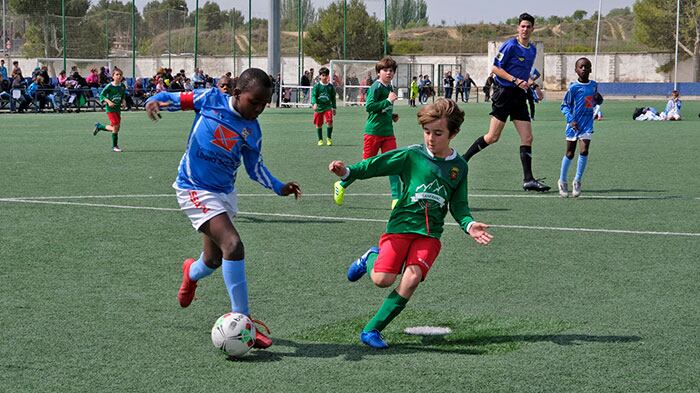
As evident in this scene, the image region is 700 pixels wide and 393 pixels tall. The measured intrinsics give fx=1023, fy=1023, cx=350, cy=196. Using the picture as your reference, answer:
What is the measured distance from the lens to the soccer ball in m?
5.82

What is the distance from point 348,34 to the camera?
77.1 metres

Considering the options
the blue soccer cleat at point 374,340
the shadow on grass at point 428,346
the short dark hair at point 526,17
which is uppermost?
the short dark hair at point 526,17

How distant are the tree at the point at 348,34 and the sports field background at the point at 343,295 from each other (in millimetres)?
58499

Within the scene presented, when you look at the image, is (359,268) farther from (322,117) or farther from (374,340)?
(322,117)

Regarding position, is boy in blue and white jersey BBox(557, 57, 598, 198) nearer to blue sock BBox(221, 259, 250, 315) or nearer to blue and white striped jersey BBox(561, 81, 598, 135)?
blue and white striped jersey BBox(561, 81, 598, 135)

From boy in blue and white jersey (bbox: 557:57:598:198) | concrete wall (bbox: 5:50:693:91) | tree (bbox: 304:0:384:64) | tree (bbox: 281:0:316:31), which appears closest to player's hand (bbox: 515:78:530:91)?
boy in blue and white jersey (bbox: 557:57:598:198)

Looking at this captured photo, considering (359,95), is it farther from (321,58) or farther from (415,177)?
(415,177)

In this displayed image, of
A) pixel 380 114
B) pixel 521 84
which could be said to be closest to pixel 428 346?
pixel 380 114

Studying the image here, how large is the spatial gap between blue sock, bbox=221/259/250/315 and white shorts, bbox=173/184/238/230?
0.32m

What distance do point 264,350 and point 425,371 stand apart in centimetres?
104

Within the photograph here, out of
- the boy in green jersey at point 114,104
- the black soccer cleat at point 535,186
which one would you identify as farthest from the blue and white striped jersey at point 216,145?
the boy in green jersey at point 114,104

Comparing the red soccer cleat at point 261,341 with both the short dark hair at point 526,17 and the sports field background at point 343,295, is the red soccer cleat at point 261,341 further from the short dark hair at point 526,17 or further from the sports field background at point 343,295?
the short dark hair at point 526,17

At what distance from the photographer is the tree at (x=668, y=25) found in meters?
89.4

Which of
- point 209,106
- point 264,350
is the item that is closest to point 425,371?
point 264,350
